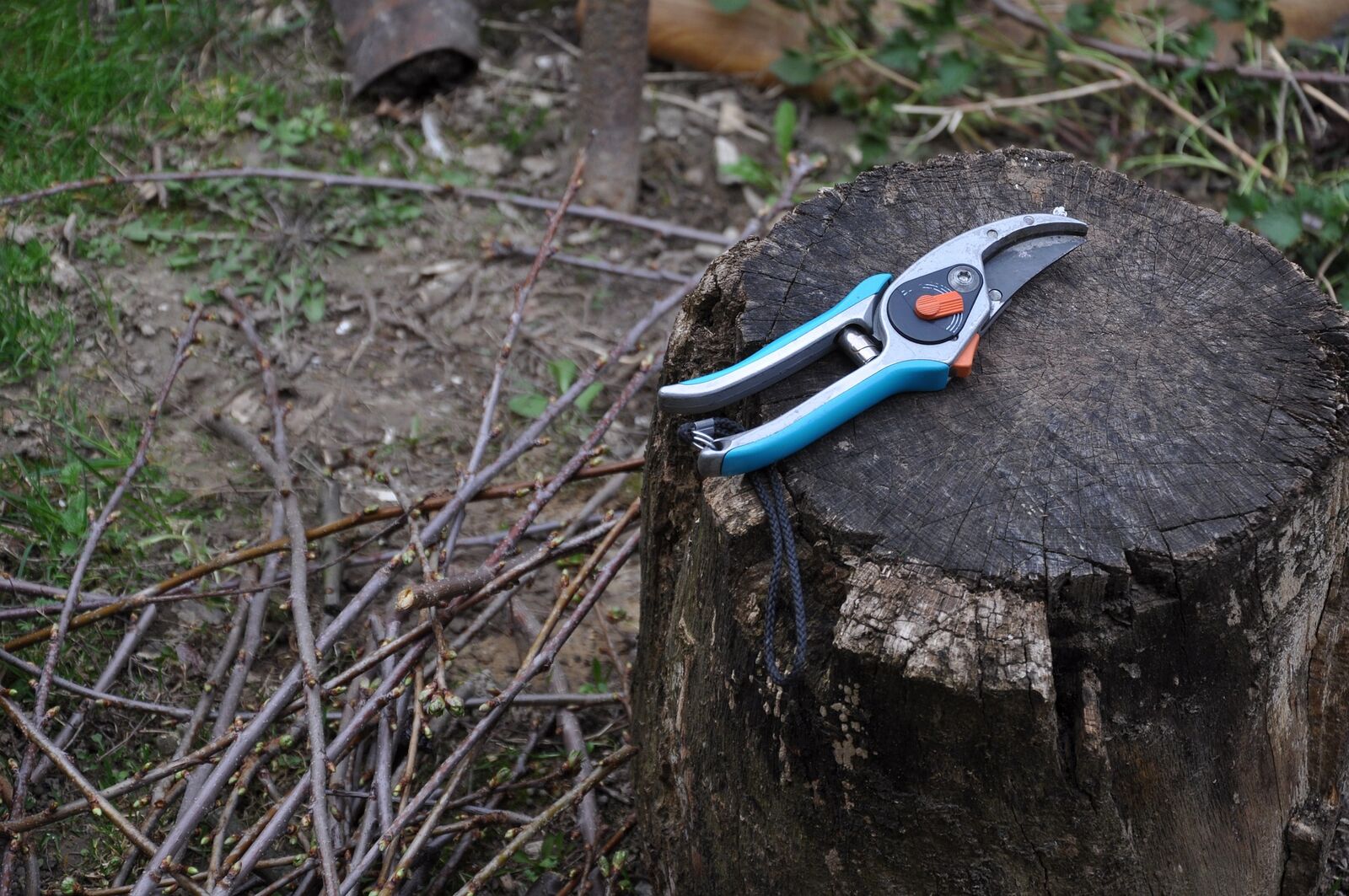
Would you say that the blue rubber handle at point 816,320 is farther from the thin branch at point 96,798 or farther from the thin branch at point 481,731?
the thin branch at point 96,798

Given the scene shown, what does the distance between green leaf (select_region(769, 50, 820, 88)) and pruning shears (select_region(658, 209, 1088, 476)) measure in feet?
8.27

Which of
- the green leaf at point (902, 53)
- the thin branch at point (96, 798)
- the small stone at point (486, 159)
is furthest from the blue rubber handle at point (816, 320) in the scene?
the green leaf at point (902, 53)

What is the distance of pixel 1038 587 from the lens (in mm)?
1378

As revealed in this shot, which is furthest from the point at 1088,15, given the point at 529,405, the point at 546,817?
the point at 546,817

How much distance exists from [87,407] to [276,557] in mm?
821

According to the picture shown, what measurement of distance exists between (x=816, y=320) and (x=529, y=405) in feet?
5.52

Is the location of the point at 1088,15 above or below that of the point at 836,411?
below

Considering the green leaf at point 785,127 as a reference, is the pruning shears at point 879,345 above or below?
above

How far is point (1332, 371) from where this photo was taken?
5.25 ft

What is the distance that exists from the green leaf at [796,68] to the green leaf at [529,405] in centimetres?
163

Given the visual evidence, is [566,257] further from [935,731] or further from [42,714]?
[935,731]

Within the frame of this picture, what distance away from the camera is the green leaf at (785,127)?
393cm

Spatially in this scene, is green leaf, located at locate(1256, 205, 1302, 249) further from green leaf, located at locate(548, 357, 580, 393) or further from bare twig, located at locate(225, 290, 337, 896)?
bare twig, located at locate(225, 290, 337, 896)

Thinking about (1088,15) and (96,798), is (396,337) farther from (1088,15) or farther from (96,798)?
(1088,15)
